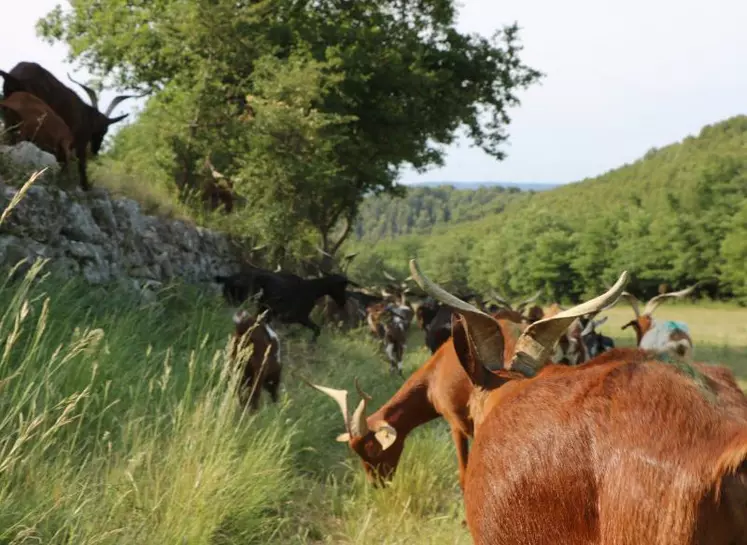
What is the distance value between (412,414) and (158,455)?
2350mm

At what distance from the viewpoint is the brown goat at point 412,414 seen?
18.1 feet

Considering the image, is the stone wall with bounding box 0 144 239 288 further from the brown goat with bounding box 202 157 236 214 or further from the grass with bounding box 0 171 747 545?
the brown goat with bounding box 202 157 236 214

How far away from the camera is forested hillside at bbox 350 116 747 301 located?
6078 centimetres

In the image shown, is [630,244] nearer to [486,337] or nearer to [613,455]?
[486,337]

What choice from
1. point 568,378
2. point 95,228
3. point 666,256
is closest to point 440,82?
point 95,228

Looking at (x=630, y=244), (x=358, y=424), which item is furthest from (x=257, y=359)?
(x=630, y=244)

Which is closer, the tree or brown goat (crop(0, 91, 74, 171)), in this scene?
brown goat (crop(0, 91, 74, 171))

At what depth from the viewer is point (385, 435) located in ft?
17.9

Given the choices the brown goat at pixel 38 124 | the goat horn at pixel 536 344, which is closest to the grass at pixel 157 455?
the goat horn at pixel 536 344

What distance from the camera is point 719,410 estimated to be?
1865mm

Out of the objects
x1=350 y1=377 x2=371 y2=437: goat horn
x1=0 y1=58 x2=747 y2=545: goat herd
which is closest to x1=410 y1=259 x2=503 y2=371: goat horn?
x1=0 y1=58 x2=747 y2=545: goat herd

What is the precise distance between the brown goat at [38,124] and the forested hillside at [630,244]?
26.5 metres

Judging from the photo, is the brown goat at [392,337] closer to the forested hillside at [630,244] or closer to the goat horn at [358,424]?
the goat horn at [358,424]

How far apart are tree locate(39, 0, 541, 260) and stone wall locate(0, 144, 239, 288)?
2379 millimetres
